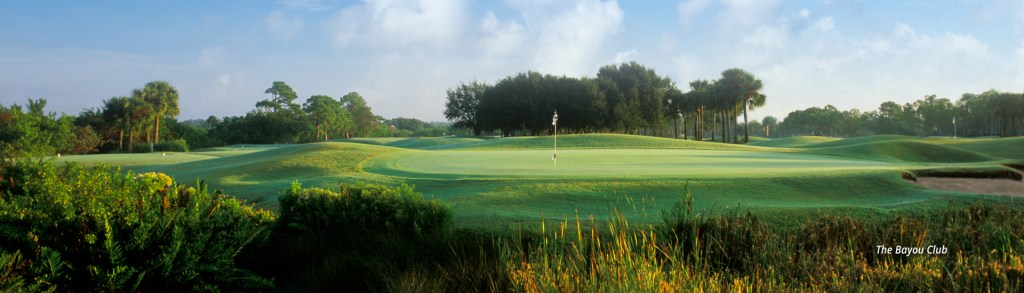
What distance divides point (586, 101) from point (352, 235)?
52278 millimetres

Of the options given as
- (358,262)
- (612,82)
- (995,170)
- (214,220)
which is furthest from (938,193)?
(612,82)

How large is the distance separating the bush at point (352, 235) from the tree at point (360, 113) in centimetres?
9781

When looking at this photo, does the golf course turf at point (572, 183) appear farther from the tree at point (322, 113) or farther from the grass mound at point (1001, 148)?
the tree at point (322, 113)

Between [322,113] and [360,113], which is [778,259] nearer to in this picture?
[322,113]

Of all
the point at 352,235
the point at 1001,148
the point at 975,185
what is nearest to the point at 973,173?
the point at 975,185

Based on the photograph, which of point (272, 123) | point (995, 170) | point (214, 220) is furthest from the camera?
point (272, 123)

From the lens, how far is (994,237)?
6137 millimetres

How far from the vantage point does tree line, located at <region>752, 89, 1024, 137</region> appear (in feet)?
250

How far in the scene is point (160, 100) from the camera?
5962cm

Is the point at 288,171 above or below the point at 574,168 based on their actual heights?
below

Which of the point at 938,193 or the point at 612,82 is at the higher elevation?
the point at 612,82

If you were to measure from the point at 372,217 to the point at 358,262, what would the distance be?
161 cm

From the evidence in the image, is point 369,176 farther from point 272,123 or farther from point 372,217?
point 272,123

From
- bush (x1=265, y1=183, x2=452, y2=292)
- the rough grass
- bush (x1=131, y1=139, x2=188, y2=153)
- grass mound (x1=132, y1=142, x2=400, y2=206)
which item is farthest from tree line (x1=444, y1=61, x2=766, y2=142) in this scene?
bush (x1=265, y1=183, x2=452, y2=292)
